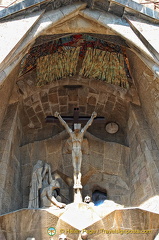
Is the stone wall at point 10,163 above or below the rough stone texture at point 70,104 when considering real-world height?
below

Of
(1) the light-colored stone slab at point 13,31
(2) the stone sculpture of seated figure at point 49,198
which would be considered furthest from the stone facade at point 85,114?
(2) the stone sculpture of seated figure at point 49,198

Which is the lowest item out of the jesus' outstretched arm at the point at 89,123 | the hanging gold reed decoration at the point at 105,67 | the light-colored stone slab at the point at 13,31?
the jesus' outstretched arm at the point at 89,123

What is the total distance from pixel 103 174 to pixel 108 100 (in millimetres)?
1730

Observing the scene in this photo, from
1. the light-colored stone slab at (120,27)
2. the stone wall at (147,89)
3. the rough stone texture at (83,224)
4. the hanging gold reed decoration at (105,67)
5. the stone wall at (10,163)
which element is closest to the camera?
the rough stone texture at (83,224)

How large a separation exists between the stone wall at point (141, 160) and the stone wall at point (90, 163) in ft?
0.66

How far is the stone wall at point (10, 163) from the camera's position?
370 inches

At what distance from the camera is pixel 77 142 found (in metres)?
10.0

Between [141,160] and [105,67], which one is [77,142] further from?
[105,67]

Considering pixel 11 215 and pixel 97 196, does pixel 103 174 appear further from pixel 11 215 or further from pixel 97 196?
pixel 11 215

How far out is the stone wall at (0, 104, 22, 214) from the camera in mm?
9406

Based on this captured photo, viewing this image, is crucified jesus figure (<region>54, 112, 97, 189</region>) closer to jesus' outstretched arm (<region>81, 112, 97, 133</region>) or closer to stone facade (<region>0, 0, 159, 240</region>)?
jesus' outstretched arm (<region>81, 112, 97, 133</region>)

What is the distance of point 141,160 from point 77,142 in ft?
4.20

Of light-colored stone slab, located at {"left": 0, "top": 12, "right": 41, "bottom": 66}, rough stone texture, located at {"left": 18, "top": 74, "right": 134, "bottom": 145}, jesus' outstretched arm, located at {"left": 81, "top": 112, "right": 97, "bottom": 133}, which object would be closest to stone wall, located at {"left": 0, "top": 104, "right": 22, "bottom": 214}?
rough stone texture, located at {"left": 18, "top": 74, "right": 134, "bottom": 145}

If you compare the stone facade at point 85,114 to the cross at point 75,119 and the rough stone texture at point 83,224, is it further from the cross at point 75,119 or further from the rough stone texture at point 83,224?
the cross at point 75,119
